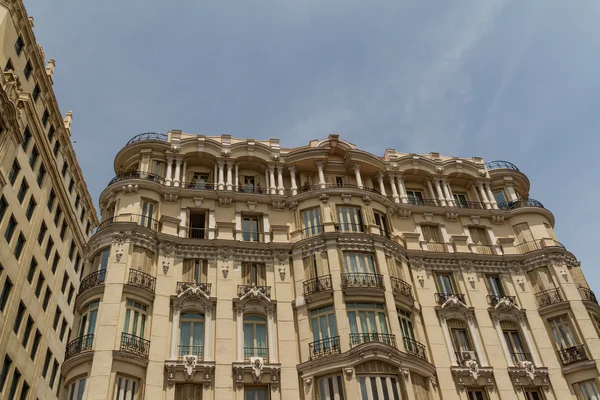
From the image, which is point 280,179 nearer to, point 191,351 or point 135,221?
point 135,221

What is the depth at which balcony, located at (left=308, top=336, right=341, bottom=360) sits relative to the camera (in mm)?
29625

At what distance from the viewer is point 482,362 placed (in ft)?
106

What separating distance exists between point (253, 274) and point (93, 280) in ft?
30.7

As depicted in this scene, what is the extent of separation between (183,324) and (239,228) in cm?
758

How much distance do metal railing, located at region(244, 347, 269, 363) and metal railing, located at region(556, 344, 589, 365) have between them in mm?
17799

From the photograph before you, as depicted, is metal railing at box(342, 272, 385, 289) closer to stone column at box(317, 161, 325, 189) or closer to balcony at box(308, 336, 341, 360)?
balcony at box(308, 336, 341, 360)

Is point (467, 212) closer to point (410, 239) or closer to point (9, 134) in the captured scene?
point (410, 239)

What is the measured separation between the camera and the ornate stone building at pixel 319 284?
94.8ft

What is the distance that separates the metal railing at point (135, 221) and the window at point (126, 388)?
9.63 meters

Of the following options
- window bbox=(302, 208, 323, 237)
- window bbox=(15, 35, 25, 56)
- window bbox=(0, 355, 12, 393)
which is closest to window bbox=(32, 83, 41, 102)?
window bbox=(15, 35, 25, 56)

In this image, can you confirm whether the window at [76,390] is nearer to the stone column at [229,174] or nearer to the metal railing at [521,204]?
the stone column at [229,174]

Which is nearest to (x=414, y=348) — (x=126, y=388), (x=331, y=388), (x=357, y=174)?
(x=331, y=388)

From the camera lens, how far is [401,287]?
33.7m

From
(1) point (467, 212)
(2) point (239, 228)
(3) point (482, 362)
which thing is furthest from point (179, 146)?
(3) point (482, 362)
